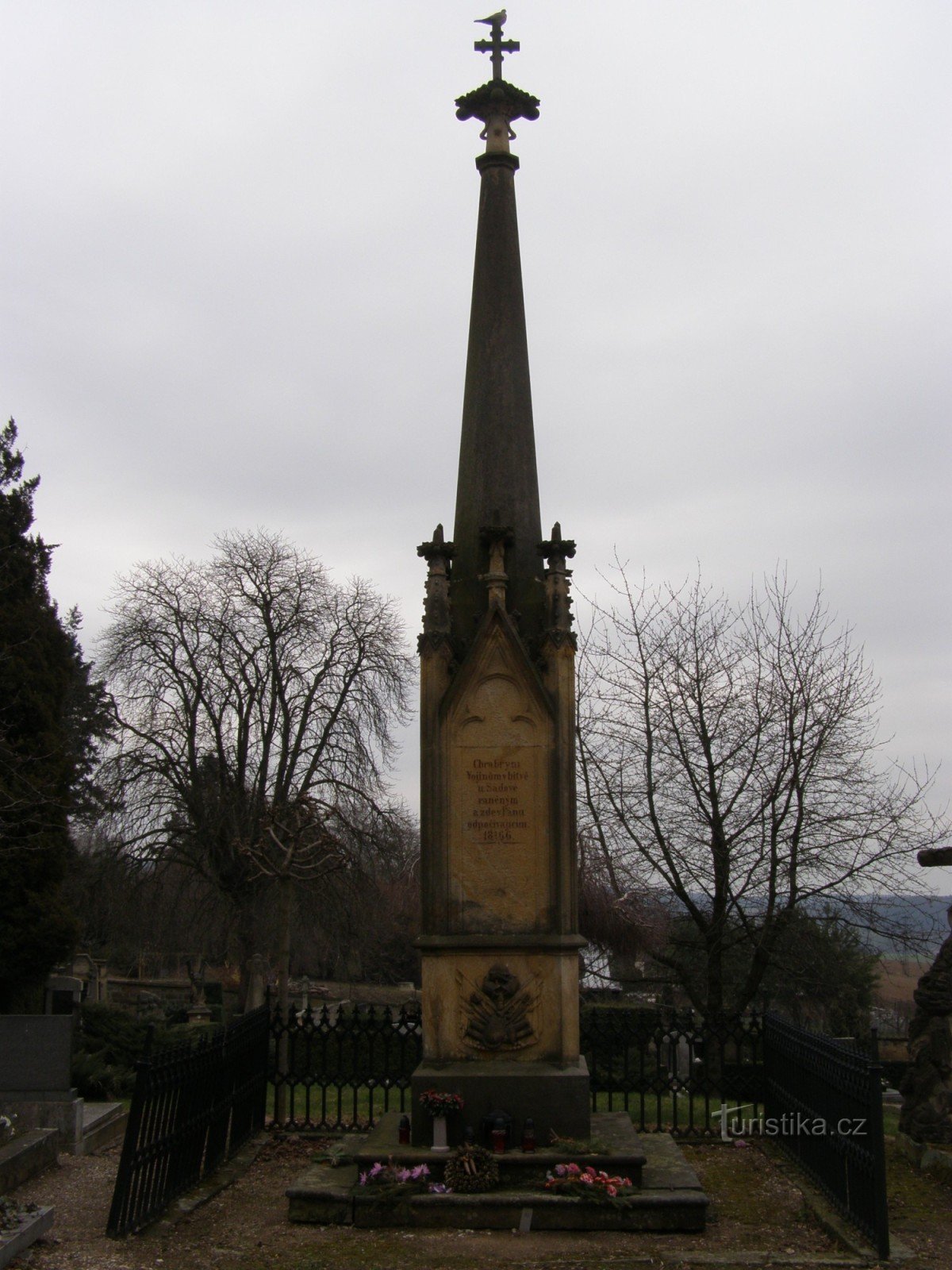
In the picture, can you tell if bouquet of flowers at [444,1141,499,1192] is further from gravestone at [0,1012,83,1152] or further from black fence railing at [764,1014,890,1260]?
gravestone at [0,1012,83,1152]

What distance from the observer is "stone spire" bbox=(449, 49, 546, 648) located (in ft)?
31.7

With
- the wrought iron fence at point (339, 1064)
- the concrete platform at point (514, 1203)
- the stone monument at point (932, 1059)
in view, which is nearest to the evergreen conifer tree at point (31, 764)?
the wrought iron fence at point (339, 1064)

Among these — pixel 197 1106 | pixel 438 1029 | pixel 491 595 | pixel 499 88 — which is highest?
pixel 499 88

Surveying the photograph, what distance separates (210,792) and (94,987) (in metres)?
6.31

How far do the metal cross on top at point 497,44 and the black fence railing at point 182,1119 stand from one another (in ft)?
29.3

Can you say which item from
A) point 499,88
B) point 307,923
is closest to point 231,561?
point 307,923

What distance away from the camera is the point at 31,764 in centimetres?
1652

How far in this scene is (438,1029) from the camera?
8.88 metres

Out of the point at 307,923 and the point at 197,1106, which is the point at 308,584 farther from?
the point at 197,1106

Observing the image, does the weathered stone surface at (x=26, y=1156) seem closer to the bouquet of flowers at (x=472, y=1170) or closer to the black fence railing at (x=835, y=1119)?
the bouquet of flowers at (x=472, y=1170)

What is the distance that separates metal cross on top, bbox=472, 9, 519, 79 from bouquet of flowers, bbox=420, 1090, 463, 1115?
886 cm

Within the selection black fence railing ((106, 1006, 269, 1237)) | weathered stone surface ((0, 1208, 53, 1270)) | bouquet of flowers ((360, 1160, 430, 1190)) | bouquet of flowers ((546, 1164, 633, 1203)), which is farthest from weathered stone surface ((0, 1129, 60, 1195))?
bouquet of flowers ((546, 1164, 633, 1203))

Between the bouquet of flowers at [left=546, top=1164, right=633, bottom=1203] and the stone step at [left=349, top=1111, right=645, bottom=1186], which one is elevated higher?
the stone step at [left=349, top=1111, right=645, bottom=1186]

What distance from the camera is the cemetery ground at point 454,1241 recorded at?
6883mm
